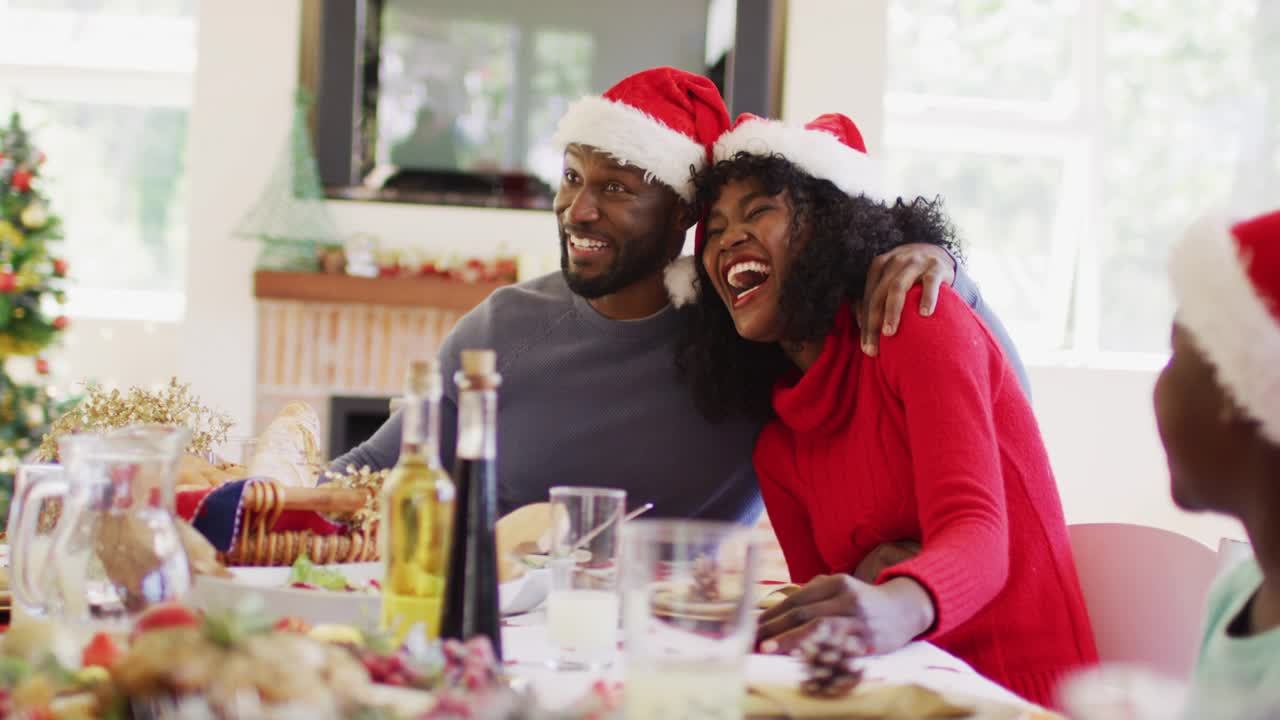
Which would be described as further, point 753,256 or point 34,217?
point 34,217

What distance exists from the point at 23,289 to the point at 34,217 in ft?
0.77

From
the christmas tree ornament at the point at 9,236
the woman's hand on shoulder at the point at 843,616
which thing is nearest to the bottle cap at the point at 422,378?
the woman's hand on shoulder at the point at 843,616

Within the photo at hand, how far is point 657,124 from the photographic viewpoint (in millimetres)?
1815

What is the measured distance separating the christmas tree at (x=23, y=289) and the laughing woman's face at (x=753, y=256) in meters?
2.92

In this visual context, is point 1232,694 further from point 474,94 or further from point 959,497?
point 474,94

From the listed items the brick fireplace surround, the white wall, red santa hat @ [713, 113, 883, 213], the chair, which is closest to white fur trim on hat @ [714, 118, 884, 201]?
red santa hat @ [713, 113, 883, 213]

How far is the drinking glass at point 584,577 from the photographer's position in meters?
0.87

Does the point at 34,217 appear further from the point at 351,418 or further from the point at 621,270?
the point at 621,270

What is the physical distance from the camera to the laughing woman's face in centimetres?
156

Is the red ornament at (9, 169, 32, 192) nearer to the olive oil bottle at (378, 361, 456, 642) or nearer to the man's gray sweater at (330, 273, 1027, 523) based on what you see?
the man's gray sweater at (330, 273, 1027, 523)

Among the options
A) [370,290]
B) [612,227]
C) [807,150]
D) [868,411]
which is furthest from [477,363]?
[370,290]

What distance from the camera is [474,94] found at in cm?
414

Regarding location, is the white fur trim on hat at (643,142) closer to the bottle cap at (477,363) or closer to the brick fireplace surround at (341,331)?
the bottle cap at (477,363)

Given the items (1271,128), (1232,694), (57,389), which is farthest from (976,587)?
(1271,128)
